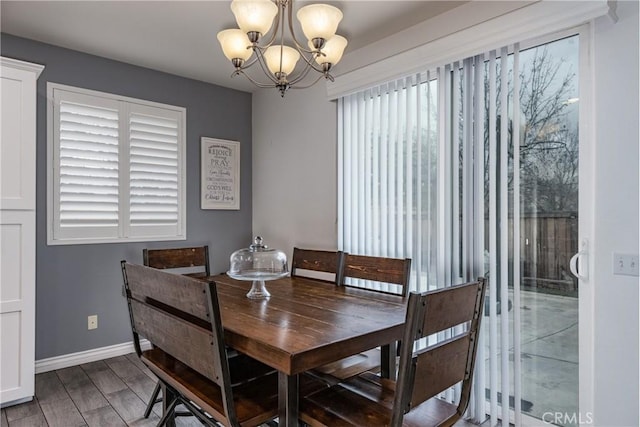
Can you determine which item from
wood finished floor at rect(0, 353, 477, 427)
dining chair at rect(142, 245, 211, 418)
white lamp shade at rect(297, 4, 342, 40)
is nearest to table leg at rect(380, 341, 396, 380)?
wood finished floor at rect(0, 353, 477, 427)

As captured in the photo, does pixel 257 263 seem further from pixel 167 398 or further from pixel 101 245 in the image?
pixel 101 245

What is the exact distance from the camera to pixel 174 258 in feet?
9.11

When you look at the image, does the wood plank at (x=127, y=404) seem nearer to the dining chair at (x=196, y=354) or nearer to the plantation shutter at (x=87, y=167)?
the dining chair at (x=196, y=354)

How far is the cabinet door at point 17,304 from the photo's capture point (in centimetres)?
246

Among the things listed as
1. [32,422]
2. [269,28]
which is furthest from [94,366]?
[269,28]

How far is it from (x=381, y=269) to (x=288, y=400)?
3.68ft

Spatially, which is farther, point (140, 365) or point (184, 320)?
point (140, 365)

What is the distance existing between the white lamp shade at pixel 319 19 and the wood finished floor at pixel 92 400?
2.25 meters

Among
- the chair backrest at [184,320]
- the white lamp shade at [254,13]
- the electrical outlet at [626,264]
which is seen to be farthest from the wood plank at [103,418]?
the electrical outlet at [626,264]

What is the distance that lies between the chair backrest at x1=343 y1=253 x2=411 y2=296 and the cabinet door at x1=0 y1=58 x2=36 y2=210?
2.13 metres

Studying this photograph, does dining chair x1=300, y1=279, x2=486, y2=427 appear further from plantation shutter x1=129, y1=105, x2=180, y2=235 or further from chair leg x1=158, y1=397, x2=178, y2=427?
plantation shutter x1=129, y1=105, x2=180, y2=235

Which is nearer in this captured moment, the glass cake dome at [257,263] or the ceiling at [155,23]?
the glass cake dome at [257,263]

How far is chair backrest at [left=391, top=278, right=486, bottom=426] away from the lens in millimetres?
1215

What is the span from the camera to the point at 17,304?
253cm
